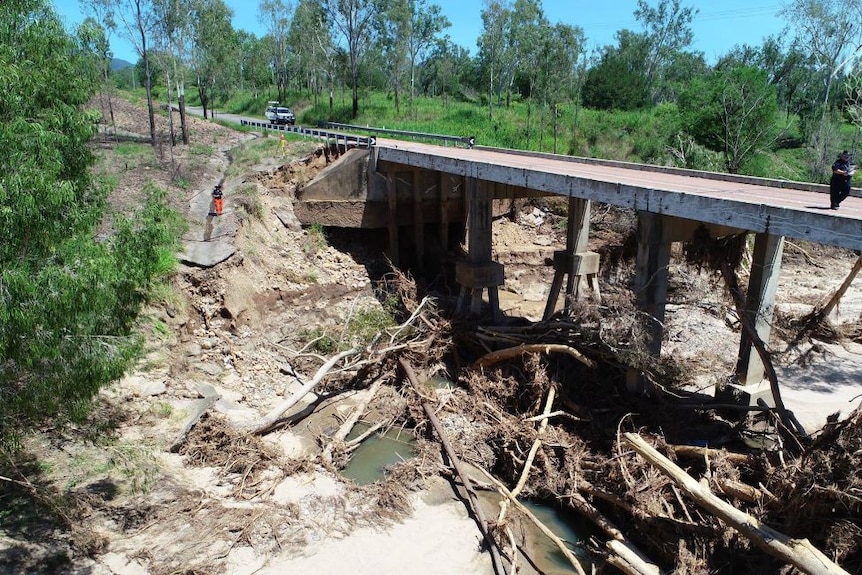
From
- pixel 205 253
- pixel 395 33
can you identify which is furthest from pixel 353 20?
pixel 205 253

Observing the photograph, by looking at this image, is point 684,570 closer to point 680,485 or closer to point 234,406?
point 680,485

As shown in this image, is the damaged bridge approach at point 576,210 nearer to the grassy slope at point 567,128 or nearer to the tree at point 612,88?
the grassy slope at point 567,128

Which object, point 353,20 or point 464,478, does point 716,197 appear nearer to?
point 464,478

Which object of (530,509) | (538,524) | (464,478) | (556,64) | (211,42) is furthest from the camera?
(556,64)

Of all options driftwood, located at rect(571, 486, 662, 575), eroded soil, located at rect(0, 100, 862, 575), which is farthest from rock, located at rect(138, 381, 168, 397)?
driftwood, located at rect(571, 486, 662, 575)

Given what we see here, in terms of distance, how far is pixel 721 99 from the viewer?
31344 millimetres

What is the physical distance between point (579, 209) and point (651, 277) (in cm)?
523

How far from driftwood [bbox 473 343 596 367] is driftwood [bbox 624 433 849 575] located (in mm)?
3360

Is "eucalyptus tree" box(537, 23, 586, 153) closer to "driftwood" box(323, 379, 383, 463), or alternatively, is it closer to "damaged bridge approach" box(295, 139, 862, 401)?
"damaged bridge approach" box(295, 139, 862, 401)

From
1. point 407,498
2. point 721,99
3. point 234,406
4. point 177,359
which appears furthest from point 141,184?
point 721,99

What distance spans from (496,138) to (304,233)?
19352 mm

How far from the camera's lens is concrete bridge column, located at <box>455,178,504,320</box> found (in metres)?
16.7

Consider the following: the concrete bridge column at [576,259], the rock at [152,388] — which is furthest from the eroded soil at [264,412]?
the concrete bridge column at [576,259]

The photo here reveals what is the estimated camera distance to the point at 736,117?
1193 inches
